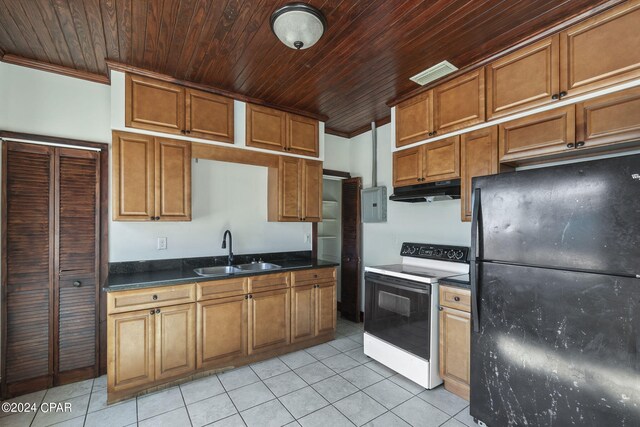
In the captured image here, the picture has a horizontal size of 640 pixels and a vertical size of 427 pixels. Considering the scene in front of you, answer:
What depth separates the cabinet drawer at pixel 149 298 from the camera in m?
2.22

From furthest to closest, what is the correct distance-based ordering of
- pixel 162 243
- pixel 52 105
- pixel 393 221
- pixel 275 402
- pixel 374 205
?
pixel 374 205, pixel 393 221, pixel 162 243, pixel 52 105, pixel 275 402

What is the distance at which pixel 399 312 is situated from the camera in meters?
2.63

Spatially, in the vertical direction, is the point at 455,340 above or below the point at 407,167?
below

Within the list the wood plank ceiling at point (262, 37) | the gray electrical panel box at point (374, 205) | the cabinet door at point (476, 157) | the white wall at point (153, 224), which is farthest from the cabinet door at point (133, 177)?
the cabinet door at point (476, 157)

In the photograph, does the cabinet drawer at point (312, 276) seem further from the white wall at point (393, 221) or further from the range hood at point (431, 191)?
the range hood at point (431, 191)

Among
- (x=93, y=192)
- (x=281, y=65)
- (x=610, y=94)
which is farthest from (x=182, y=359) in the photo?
(x=610, y=94)

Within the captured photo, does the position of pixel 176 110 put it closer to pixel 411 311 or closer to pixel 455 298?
pixel 411 311

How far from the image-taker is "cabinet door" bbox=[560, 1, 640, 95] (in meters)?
1.64

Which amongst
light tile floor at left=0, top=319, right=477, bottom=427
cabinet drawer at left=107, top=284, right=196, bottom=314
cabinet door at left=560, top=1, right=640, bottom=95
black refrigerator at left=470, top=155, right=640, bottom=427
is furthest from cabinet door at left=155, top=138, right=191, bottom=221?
cabinet door at left=560, top=1, right=640, bottom=95

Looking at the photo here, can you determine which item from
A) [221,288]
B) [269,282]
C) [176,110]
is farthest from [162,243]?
[176,110]

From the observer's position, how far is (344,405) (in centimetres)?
222

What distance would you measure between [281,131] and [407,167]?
1.41m

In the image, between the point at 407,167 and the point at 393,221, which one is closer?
the point at 407,167

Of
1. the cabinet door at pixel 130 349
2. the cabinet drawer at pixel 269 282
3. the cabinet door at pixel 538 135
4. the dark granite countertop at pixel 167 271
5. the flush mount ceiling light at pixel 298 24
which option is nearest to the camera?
the flush mount ceiling light at pixel 298 24
